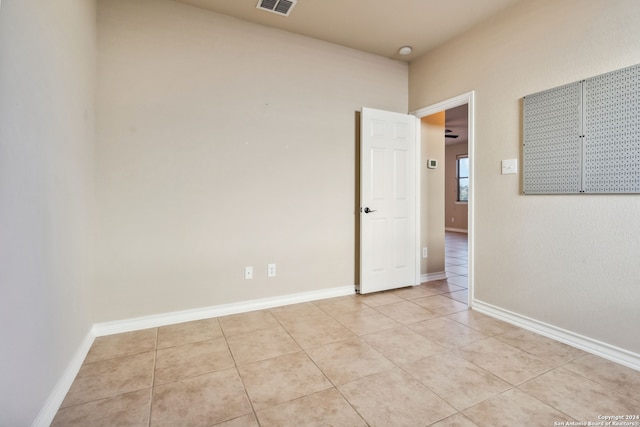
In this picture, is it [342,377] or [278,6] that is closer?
[342,377]

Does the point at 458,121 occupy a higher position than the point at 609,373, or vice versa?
the point at 458,121

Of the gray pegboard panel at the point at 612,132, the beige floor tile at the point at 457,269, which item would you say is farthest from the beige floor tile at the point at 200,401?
the beige floor tile at the point at 457,269

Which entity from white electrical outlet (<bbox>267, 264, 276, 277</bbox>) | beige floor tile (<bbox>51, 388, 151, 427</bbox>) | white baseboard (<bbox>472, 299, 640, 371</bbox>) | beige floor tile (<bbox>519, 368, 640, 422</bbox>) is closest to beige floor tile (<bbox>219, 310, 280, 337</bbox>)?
white electrical outlet (<bbox>267, 264, 276, 277</bbox>)

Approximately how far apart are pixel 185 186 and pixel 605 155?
10.4ft

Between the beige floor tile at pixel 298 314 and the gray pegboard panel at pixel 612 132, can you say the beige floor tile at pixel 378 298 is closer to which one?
the beige floor tile at pixel 298 314

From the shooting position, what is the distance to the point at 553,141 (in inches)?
91.5

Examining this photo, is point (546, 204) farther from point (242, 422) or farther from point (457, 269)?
point (242, 422)

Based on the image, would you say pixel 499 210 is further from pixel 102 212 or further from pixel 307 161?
pixel 102 212

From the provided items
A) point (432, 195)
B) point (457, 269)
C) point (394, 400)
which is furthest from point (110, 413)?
point (457, 269)

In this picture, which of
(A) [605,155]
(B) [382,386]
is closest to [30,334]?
(B) [382,386]

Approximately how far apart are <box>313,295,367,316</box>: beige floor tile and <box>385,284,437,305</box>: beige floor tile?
510 mm

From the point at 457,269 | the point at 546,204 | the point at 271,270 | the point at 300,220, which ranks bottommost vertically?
the point at 457,269

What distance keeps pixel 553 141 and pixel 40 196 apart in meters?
3.27

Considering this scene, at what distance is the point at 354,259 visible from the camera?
11.3ft
